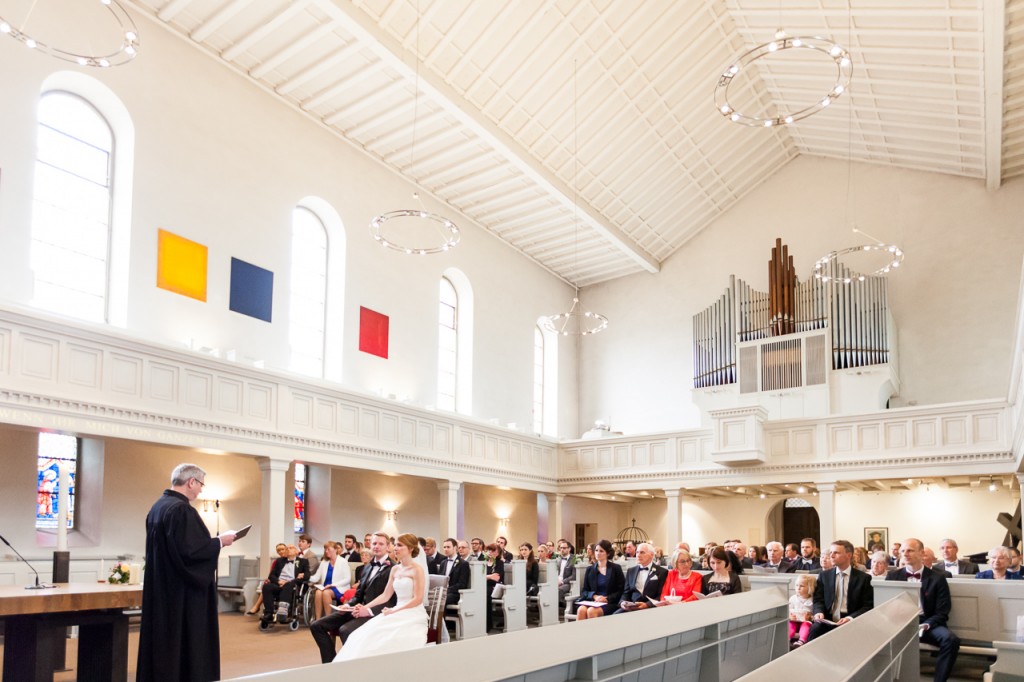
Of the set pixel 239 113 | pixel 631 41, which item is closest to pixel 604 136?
pixel 631 41

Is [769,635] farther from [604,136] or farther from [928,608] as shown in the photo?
[604,136]

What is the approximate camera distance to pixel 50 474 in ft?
42.4

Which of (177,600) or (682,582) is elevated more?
(177,600)

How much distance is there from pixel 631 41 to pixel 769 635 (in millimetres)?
12185

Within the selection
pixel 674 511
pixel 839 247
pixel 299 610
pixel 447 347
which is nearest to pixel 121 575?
pixel 299 610

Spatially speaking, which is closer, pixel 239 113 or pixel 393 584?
pixel 393 584

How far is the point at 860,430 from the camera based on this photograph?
56.3 feet

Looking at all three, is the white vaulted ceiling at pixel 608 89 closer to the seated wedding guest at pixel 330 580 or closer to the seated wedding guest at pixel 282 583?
the seated wedding guest at pixel 330 580

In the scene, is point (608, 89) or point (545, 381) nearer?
point (608, 89)

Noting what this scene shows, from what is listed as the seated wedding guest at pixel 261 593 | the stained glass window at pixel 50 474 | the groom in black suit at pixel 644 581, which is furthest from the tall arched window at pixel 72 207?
the groom in black suit at pixel 644 581

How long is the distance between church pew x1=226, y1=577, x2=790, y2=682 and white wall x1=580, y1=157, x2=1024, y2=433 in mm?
14631

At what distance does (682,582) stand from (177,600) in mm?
5018

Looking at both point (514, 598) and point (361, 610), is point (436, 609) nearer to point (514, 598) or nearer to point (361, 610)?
point (361, 610)

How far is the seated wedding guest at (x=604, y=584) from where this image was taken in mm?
8945
